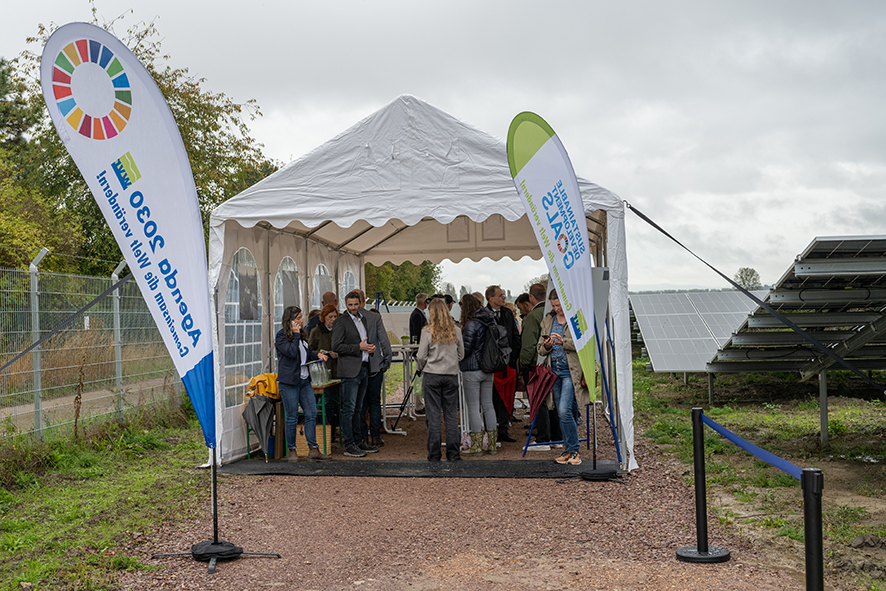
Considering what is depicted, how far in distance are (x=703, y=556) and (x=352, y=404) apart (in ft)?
15.6

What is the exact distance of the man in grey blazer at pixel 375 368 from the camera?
28.8 feet

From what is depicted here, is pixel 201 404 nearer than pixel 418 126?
Yes

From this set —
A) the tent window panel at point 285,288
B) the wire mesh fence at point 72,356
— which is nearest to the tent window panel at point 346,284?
the tent window panel at point 285,288

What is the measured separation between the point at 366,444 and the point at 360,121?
3.72 m

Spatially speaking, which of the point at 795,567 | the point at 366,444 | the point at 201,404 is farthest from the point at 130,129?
the point at 366,444

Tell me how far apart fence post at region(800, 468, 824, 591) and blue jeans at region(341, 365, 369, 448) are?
5.93 meters

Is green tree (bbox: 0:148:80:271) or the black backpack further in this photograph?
green tree (bbox: 0:148:80:271)

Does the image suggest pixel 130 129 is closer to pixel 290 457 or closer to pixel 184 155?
pixel 184 155

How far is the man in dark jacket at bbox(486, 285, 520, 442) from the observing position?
366 inches

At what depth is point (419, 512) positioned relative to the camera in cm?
628

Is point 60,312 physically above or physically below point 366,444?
above

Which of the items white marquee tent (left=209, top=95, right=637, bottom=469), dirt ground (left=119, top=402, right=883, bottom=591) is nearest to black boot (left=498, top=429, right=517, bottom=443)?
white marquee tent (left=209, top=95, right=637, bottom=469)

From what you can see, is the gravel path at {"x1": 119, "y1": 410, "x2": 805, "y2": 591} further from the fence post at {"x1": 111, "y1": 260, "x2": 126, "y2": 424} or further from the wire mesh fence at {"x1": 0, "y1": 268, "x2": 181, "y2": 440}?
the fence post at {"x1": 111, "y1": 260, "x2": 126, "y2": 424}

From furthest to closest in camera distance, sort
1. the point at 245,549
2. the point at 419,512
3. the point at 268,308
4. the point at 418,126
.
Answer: the point at 268,308 → the point at 418,126 → the point at 419,512 → the point at 245,549
